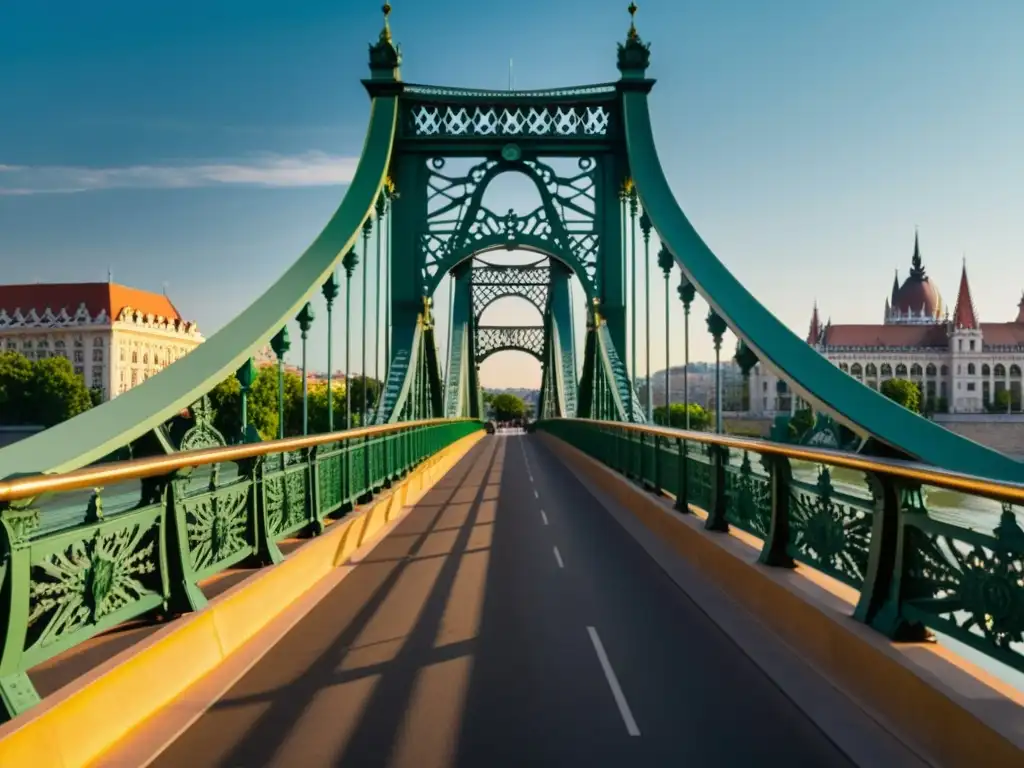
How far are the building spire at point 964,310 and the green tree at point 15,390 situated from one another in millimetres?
105341

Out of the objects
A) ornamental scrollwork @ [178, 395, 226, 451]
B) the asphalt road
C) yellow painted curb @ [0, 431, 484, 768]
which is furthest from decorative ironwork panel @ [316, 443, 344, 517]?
ornamental scrollwork @ [178, 395, 226, 451]

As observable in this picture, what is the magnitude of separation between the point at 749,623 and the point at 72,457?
448cm

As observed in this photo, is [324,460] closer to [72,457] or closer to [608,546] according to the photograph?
[608,546]

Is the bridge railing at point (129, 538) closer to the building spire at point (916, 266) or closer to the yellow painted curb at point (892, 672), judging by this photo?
the yellow painted curb at point (892, 672)

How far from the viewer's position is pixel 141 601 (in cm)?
464

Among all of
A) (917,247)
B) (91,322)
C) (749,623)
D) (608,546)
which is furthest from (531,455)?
(917,247)

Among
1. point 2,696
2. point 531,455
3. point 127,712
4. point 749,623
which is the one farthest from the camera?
point 531,455

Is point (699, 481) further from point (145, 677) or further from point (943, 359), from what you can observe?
point (943, 359)

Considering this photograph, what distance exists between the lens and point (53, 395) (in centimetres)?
7569

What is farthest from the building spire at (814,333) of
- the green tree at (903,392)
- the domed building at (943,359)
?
the green tree at (903,392)

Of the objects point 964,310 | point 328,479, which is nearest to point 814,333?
point 964,310

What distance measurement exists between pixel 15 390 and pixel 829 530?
82784 mm

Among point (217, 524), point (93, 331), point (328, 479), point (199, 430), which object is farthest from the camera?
point (93, 331)

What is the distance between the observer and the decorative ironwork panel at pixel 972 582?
3459 mm
